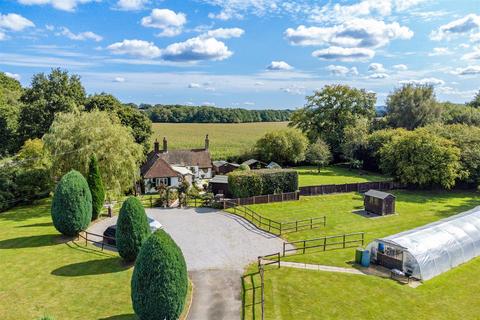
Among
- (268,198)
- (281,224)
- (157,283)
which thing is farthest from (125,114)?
(157,283)

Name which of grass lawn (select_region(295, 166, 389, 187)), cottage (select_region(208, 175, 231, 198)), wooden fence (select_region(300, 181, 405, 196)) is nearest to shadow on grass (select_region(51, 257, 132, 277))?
cottage (select_region(208, 175, 231, 198))

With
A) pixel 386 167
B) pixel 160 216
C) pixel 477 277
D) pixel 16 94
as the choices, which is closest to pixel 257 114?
pixel 16 94

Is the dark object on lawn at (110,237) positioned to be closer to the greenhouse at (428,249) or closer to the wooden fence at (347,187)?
the greenhouse at (428,249)

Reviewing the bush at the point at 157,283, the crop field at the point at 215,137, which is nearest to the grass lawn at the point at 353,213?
the bush at the point at 157,283

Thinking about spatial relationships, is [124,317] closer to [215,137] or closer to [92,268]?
[92,268]

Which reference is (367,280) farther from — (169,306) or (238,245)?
(169,306)
